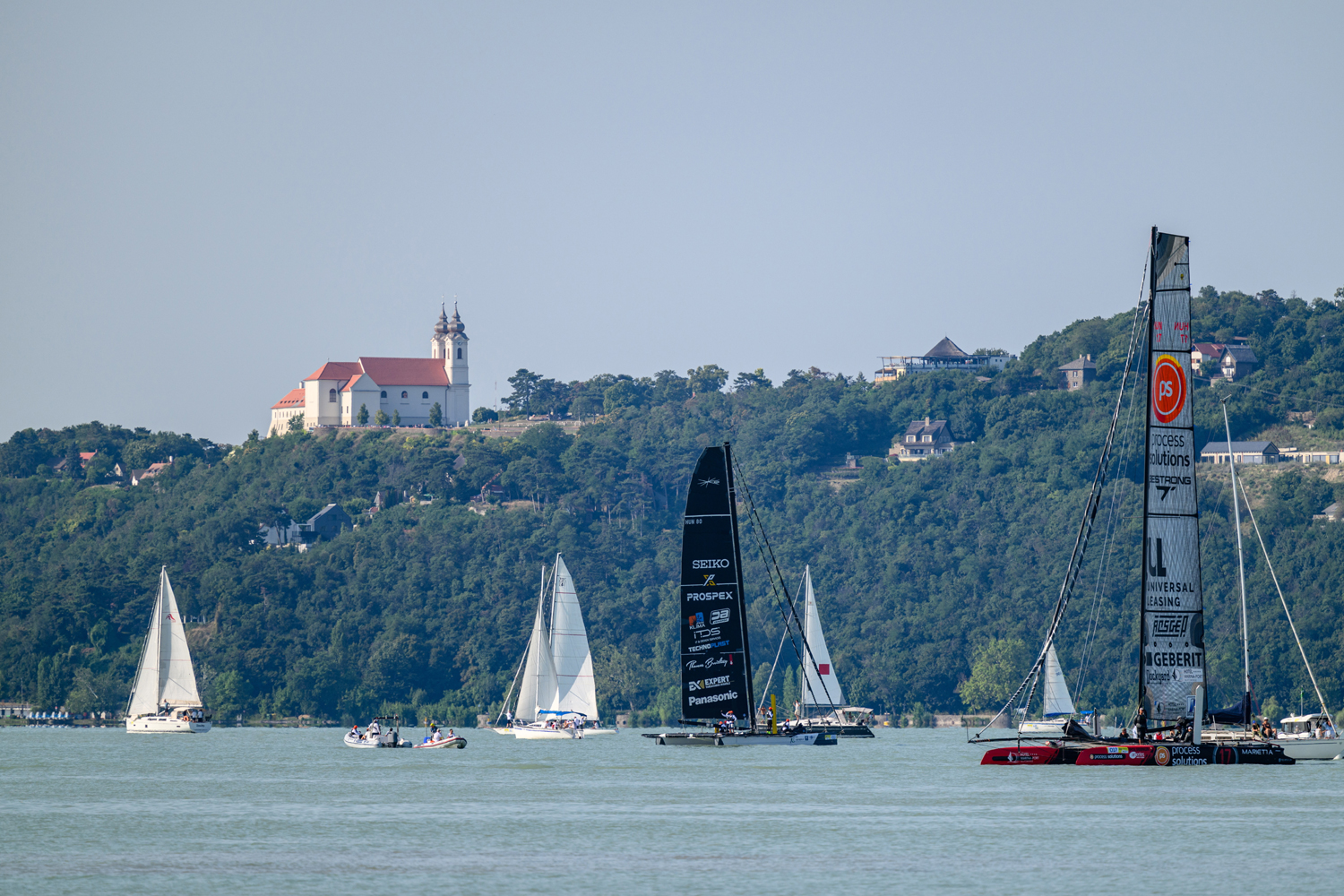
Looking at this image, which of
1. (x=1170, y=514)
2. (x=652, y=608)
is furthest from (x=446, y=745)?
(x=652, y=608)

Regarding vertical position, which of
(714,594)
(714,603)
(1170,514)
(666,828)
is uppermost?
(1170,514)

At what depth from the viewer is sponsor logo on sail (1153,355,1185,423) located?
2330 inches

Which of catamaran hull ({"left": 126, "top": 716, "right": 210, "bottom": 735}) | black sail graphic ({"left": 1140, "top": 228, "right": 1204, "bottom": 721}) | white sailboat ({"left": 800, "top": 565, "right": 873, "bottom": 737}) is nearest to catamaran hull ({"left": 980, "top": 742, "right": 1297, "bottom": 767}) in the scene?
black sail graphic ({"left": 1140, "top": 228, "right": 1204, "bottom": 721})

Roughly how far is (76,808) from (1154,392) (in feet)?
105

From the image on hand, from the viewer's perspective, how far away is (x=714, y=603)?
75.2 m

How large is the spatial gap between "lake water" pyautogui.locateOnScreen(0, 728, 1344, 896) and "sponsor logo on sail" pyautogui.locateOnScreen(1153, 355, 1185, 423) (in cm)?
1052

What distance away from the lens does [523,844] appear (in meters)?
49.0

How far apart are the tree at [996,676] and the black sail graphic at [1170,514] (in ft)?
319

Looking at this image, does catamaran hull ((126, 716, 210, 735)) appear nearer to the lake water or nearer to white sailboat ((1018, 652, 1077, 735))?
the lake water

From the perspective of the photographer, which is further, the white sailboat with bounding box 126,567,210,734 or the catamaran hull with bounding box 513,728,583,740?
the white sailboat with bounding box 126,567,210,734

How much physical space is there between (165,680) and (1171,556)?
68.8 meters

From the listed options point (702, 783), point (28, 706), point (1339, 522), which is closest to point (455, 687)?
point (28, 706)

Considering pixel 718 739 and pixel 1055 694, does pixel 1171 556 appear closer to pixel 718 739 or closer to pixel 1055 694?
pixel 718 739

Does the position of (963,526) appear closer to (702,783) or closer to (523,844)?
(702,783)
